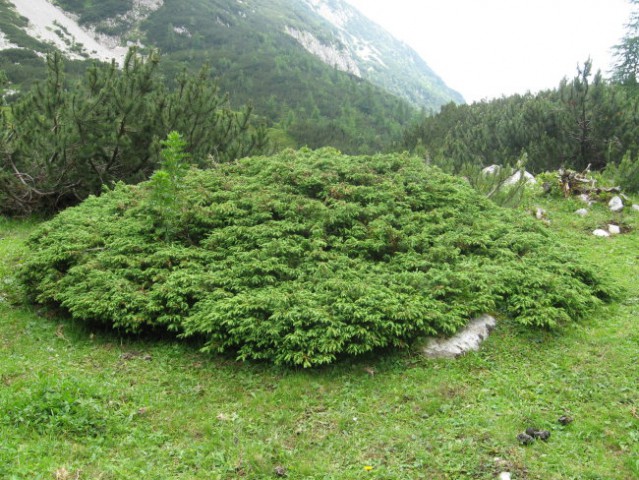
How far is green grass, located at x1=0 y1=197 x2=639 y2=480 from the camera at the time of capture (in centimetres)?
462

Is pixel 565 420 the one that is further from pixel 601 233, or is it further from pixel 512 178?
pixel 512 178

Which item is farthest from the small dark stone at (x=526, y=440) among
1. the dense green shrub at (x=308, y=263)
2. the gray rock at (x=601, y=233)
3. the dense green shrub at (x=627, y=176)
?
the dense green shrub at (x=627, y=176)

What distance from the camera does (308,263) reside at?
745 centimetres

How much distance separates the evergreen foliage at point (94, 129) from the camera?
42.0ft

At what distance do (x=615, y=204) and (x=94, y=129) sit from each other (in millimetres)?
15691

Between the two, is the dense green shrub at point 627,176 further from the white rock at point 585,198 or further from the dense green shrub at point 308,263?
the dense green shrub at point 308,263

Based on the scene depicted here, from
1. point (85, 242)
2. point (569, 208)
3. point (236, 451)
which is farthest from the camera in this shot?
point (569, 208)

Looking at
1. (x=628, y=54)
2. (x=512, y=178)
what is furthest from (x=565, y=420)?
(x=628, y=54)

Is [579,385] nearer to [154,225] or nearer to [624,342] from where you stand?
[624,342]

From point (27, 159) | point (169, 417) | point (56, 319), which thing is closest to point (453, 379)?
point (169, 417)

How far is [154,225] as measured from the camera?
27.9 feet

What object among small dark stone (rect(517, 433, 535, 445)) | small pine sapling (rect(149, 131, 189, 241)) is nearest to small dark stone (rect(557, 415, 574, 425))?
small dark stone (rect(517, 433, 535, 445))

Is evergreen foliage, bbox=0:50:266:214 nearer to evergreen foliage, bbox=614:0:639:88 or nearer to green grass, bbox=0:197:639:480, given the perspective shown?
green grass, bbox=0:197:639:480

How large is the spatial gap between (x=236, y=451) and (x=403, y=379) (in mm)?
2402
